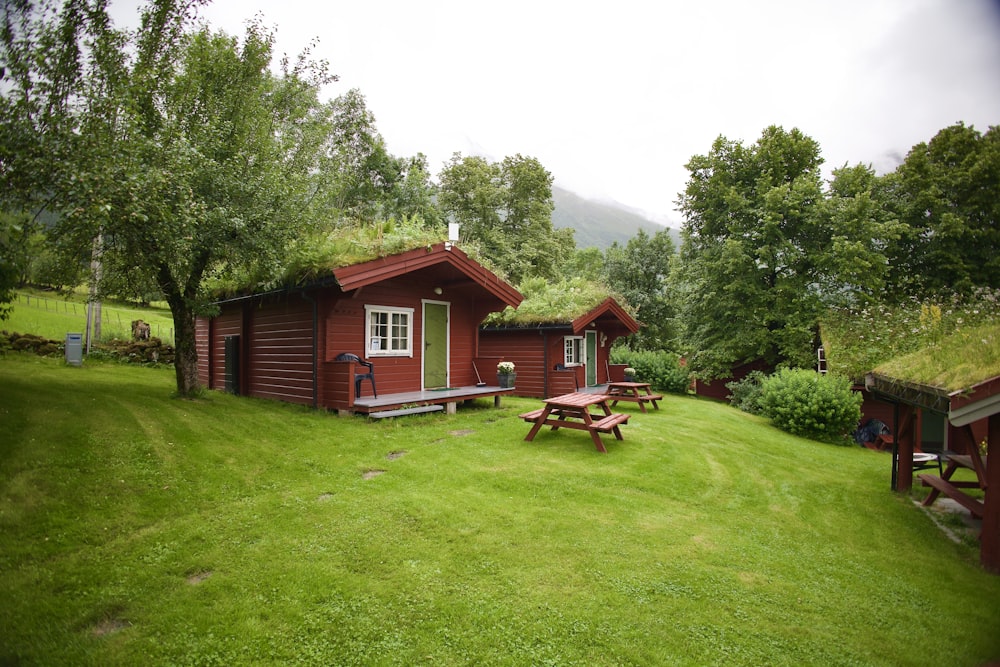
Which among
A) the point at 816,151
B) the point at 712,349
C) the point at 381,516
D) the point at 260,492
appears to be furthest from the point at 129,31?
Answer: the point at 816,151

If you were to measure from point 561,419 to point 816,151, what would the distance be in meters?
17.0

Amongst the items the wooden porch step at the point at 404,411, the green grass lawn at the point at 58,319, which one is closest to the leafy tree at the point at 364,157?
the green grass lawn at the point at 58,319

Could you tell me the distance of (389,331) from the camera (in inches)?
406

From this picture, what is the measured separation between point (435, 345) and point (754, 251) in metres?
12.8

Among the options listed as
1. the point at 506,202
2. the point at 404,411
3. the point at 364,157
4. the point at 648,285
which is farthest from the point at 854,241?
the point at 364,157

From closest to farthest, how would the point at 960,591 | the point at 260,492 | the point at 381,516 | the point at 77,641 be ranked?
1. the point at 77,641
2. the point at 960,591
3. the point at 381,516
4. the point at 260,492

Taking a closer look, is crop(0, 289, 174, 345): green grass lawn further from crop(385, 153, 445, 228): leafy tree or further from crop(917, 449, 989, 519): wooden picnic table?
crop(917, 449, 989, 519): wooden picnic table

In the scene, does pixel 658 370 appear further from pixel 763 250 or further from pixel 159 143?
pixel 159 143

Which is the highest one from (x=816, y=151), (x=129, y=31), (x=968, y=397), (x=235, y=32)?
(x=816, y=151)

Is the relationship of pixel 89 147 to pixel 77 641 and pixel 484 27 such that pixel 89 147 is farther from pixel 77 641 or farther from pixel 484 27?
pixel 484 27

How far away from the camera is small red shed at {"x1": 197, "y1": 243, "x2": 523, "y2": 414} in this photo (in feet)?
29.7

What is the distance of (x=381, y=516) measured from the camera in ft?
14.7

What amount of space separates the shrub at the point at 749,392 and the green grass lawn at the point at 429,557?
9715 mm

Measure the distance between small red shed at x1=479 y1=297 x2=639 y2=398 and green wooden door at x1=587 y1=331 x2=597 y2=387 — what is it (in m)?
0.14
